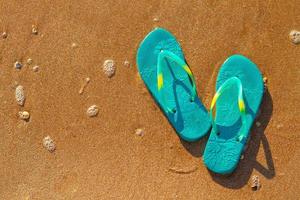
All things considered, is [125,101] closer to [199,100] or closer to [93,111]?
[93,111]

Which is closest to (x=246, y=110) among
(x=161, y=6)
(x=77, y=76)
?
(x=161, y=6)

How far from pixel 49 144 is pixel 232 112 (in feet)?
2.28

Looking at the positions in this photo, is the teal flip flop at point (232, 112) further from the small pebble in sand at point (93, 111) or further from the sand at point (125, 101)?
the small pebble in sand at point (93, 111)

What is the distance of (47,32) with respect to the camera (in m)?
1.68

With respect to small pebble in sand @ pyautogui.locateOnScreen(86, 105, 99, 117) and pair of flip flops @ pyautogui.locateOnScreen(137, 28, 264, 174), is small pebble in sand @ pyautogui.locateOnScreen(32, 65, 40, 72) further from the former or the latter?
pair of flip flops @ pyautogui.locateOnScreen(137, 28, 264, 174)

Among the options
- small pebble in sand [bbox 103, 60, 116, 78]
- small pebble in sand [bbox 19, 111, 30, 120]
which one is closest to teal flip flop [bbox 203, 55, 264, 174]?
small pebble in sand [bbox 103, 60, 116, 78]

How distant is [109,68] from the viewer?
1.66 m

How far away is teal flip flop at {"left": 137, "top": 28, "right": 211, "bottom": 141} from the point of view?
163cm

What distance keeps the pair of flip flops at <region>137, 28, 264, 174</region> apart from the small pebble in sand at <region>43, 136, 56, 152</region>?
1.39ft

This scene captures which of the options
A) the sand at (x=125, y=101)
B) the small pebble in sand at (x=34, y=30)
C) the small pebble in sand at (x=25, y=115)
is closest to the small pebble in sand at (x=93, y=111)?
the sand at (x=125, y=101)

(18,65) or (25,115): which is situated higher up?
(18,65)

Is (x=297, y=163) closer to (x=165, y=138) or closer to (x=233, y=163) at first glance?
(x=233, y=163)

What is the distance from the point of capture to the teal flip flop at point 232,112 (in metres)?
1.58

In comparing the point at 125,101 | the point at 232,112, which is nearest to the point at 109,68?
the point at 125,101
